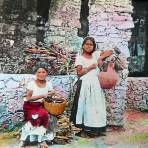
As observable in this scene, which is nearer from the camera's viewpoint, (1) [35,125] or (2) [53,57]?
(1) [35,125]

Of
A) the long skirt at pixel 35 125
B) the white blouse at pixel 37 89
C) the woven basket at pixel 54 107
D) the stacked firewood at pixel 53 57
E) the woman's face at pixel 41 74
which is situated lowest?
the long skirt at pixel 35 125

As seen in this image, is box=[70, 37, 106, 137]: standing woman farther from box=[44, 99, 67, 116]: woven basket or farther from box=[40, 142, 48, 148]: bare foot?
box=[40, 142, 48, 148]: bare foot

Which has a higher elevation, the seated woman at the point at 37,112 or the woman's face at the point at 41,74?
the woman's face at the point at 41,74

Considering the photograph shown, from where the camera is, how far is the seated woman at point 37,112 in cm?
651

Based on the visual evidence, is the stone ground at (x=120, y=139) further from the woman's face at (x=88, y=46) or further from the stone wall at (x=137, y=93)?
the woman's face at (x=88, y=46)

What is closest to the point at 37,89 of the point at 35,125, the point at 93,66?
the point at 35,125

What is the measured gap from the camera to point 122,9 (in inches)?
281

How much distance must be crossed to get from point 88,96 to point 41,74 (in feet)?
2.46

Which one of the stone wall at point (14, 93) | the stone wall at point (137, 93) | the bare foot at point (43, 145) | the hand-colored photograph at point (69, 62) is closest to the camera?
the bare foot at point (43, 145)

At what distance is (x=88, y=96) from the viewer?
6.90 meters

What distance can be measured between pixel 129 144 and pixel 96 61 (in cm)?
124

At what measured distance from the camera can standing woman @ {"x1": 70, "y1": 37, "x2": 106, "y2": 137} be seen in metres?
6.91

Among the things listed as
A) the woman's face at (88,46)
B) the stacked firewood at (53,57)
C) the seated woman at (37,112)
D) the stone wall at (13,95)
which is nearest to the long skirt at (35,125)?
the seated woman at (37,112)

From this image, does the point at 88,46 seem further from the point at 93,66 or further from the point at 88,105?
the point at 88,105
